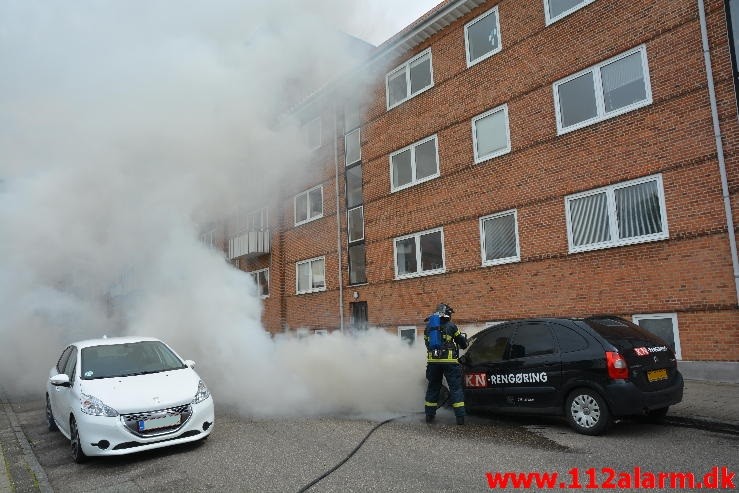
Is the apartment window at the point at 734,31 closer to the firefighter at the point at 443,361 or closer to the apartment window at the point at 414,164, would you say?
the firefighter at the point at 443,361

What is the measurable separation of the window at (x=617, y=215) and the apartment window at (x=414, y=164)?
164 inches

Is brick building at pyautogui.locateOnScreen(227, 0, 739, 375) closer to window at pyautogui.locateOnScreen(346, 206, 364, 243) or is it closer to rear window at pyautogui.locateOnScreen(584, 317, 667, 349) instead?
window at pyautogui.locateOnScreen(346, 206, 364, 243)

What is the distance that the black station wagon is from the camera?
540 centimetres

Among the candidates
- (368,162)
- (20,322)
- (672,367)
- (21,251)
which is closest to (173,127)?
(21,251)

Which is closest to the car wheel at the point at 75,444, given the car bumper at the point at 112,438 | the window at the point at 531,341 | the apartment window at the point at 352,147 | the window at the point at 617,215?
the car bumper at the point at 112,438

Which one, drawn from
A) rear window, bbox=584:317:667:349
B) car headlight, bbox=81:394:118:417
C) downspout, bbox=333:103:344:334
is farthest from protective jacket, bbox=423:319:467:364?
downspout, bbox=333:103:344:334

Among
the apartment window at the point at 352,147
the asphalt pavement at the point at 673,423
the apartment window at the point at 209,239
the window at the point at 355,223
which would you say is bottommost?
the asphalt pavement at the point at 673,423

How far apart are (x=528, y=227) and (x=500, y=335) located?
5.15 meters

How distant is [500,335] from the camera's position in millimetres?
6711

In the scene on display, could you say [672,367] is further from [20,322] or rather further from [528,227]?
[20,322]

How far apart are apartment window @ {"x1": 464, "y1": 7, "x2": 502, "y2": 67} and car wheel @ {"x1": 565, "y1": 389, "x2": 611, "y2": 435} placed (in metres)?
9.22

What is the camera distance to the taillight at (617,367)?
17.6ft

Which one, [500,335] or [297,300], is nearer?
[500,335]

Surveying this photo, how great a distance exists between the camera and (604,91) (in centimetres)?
1038
